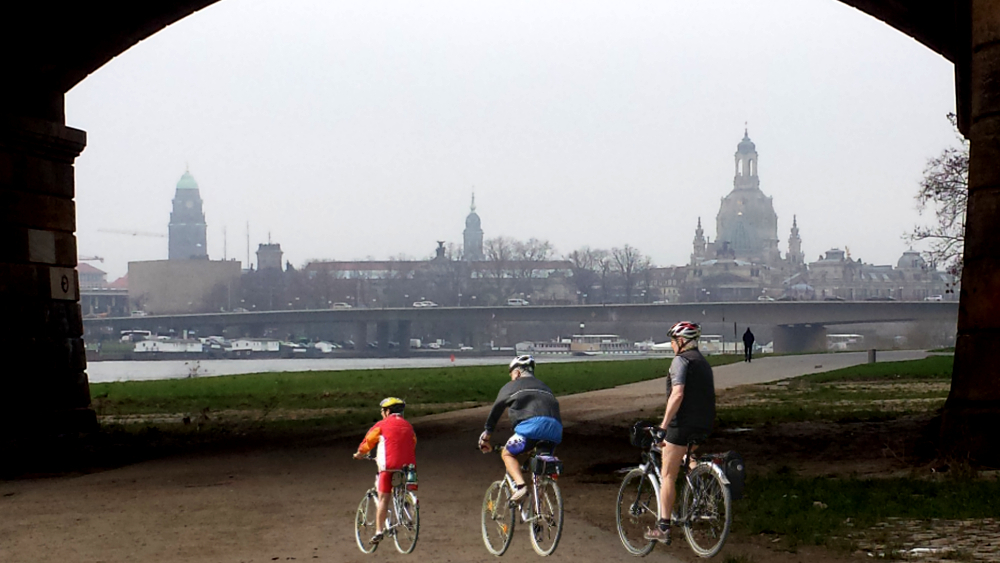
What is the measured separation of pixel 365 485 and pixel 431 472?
1536mm

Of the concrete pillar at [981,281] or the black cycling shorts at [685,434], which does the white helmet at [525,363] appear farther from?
the concrete pillar at [981,281]

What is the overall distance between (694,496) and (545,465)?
1.23m

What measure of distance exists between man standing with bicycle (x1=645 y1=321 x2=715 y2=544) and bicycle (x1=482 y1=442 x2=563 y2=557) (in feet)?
2.66

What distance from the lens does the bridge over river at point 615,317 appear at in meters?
112

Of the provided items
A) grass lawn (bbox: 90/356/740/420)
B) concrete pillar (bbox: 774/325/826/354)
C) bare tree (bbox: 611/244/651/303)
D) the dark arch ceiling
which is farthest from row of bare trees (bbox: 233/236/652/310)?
the dark arch ceiling

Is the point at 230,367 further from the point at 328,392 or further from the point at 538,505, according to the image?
the point at 538,505

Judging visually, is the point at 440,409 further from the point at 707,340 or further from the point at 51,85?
the point at 707,340

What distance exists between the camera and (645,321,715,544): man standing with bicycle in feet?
31.0

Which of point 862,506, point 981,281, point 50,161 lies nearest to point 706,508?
point 862,506

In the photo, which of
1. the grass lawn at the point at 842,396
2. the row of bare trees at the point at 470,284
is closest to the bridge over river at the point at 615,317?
the row of bare trees at the point at 470,284

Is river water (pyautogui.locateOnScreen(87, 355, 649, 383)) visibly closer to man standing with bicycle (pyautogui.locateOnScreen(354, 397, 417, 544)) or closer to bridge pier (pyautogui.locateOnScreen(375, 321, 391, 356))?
bridge pier (pyautogui.locateOnScreen(375, 321, 391, 356))

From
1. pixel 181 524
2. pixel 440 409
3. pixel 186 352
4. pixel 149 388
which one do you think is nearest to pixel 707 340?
pixel 186 352

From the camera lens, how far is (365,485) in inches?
630

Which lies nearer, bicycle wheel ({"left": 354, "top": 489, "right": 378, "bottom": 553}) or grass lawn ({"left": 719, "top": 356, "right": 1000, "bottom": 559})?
bicycle wheel ({"left": 354, "top": 489, "right": 378, "bottom": 553})
